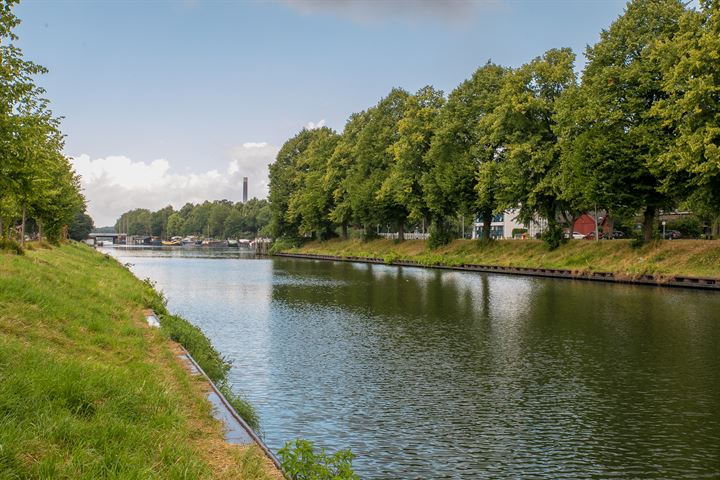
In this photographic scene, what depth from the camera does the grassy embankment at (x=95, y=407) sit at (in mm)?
6859

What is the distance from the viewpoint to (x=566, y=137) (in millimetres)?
55656

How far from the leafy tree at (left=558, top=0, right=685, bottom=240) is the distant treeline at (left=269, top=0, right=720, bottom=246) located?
0.34 feet

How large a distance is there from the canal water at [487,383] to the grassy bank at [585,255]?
1313 centimetres

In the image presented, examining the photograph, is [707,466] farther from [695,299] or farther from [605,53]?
[605,53]

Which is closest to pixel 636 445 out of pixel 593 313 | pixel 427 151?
pixel 593 313

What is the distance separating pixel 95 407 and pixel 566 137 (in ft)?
176

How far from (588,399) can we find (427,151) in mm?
67060

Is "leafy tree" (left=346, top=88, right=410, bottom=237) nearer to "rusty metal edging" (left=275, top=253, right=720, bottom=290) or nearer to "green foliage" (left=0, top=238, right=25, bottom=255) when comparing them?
"rusty metal edging" (left=275, top=253, right=720, bottom=290)

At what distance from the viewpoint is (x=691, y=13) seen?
4509cm

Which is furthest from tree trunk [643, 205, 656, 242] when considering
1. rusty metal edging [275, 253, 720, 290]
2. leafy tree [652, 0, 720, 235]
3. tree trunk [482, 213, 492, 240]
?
tree trunk [482, 213, 492, 240]

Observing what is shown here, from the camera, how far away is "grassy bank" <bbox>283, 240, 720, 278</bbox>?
46.3 meters

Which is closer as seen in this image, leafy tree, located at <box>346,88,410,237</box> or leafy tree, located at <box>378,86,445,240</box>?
leafy tree, located at <box>378,86,445,240</box>

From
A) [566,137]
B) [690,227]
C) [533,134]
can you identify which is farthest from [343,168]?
[690,227]

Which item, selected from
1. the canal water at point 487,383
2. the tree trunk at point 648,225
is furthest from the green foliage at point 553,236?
the canal water at point 487,383
